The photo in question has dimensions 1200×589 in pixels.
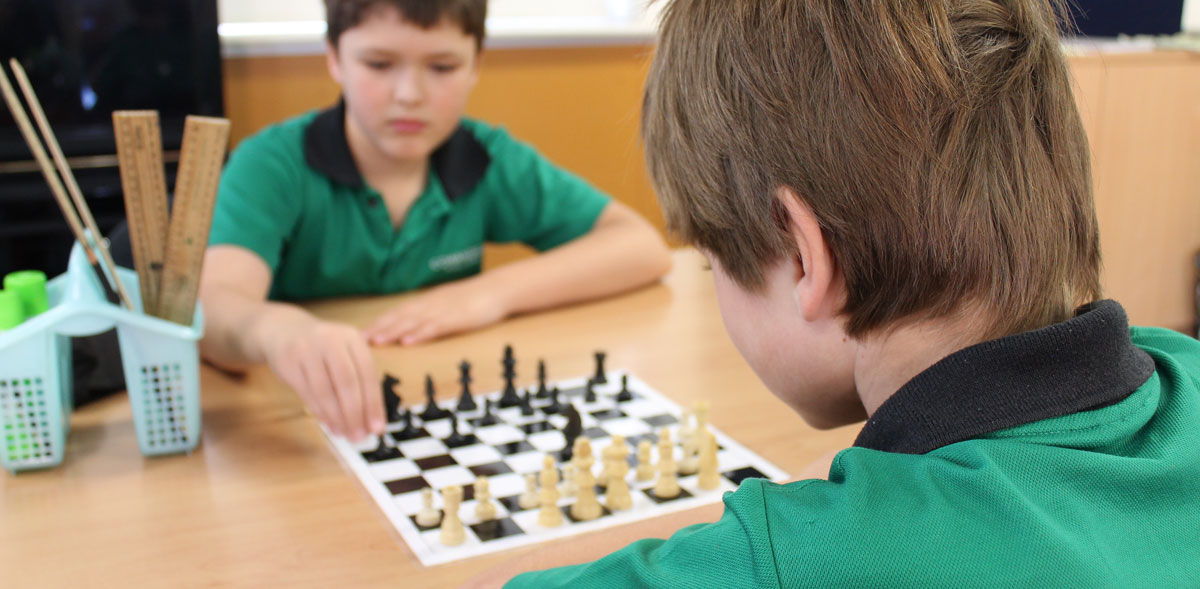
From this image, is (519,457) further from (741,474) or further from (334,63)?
(334,63)

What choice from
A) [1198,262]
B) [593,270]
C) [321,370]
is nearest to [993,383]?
[321,370]

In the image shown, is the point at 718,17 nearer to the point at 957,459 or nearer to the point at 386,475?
the point at 957,459

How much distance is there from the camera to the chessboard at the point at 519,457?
3.07ft

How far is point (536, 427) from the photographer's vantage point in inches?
46.2

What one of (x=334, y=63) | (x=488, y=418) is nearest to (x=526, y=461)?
(x=488, y=418)

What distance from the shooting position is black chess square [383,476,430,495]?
1.00m

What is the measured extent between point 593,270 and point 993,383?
1.04 meters

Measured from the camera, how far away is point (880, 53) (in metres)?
0.68

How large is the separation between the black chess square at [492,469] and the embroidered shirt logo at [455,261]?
2.83 ft

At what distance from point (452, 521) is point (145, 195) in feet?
1.71

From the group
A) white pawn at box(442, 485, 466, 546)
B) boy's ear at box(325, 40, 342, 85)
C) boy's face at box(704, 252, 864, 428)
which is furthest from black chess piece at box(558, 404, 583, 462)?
boy's ear at box(325, 40, 342, 85)

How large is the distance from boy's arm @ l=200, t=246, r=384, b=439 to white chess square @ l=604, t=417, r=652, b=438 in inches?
10.1

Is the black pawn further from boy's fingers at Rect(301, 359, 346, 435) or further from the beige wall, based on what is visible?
the beige wall

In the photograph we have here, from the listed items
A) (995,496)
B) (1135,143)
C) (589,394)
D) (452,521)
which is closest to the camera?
(995,496)
